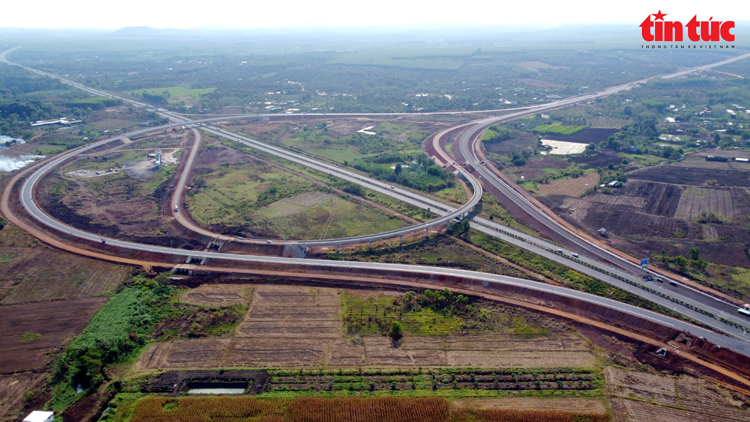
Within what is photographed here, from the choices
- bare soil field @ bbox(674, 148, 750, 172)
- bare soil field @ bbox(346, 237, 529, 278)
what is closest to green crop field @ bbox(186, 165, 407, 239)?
bare soil field @ bbox(346, 237, 529, 278)

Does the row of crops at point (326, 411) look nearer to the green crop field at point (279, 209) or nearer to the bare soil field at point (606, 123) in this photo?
the green crop field at point (279, 209)

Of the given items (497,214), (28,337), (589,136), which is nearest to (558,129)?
(589,136)

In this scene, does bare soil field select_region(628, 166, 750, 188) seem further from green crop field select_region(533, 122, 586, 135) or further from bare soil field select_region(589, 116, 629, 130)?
bare soil field select_region(589, 116, 629, 130)

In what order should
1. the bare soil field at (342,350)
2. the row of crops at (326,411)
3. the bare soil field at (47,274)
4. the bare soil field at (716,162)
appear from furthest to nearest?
the bare soil field at (716,162) → the bare soil field at (47,274) → the bare soil field at (342,350) → the row of crops at (326,411)

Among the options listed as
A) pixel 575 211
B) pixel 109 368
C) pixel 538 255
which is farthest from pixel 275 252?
pixel 575 211

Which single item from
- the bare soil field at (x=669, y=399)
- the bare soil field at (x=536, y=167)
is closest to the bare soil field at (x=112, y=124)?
the bare soil field at (x=536, y=167)
